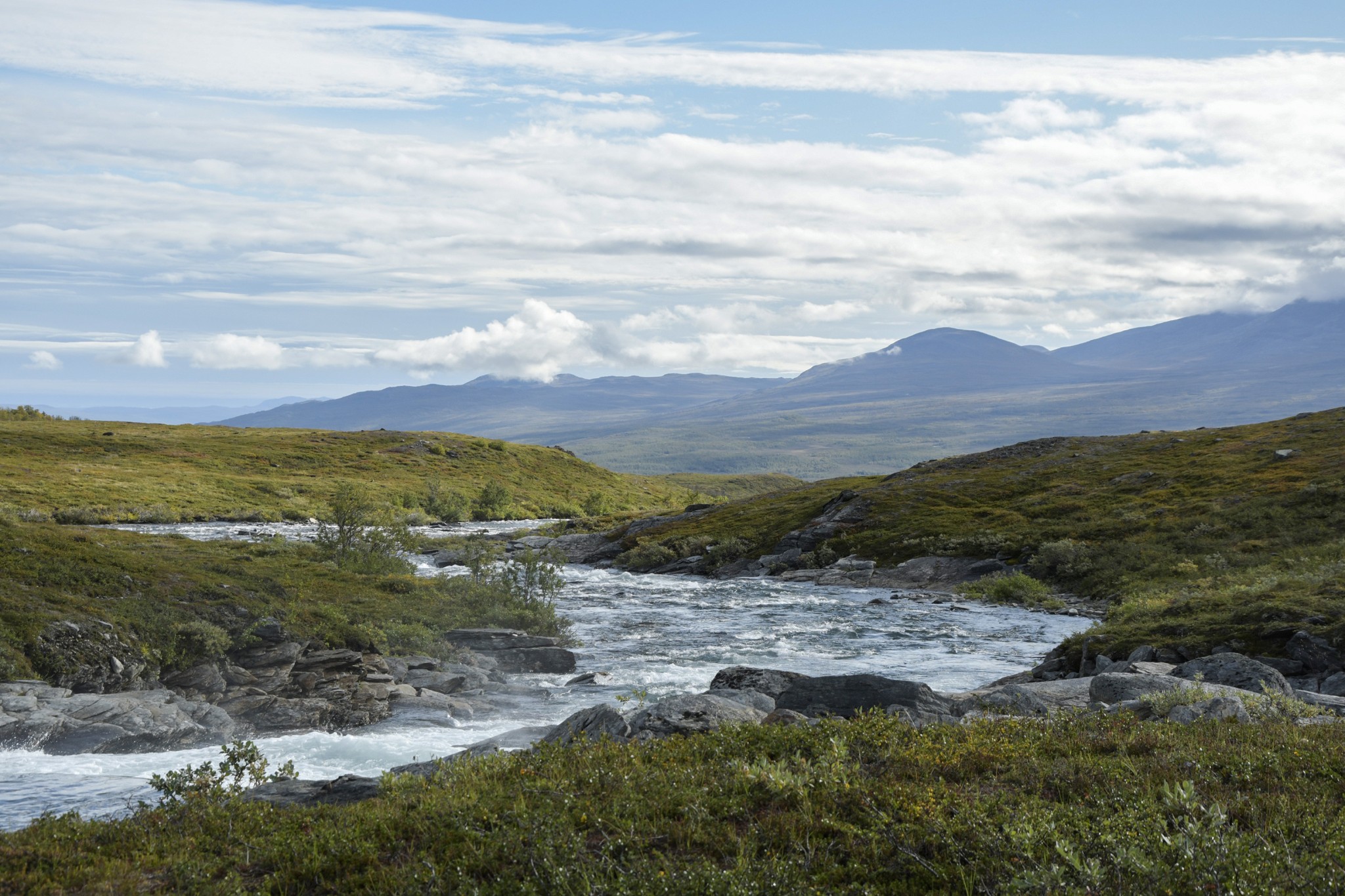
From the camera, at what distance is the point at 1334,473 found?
5422 cm

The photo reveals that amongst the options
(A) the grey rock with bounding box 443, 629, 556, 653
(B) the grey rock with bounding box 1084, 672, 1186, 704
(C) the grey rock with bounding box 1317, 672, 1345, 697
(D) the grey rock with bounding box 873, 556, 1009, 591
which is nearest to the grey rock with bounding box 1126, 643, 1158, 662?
(C) the grey rock with bounding box 1317, 672, 1345, 697

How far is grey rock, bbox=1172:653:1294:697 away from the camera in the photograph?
1753cm

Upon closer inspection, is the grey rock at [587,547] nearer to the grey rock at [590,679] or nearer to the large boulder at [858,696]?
the grey rock at [590,679]

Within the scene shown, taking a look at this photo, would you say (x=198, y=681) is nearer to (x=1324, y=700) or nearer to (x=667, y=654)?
(x=667, y=654)

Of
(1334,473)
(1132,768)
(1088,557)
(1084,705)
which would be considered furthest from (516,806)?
(1334,473)

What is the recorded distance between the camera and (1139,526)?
52469 mm

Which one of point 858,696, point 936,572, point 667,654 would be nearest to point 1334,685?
point 858,696

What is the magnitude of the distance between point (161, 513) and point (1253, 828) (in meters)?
92.6

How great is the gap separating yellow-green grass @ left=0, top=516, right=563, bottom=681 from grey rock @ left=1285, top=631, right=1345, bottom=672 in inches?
915

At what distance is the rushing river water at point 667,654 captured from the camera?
50.8ft

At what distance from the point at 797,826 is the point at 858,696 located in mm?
8073

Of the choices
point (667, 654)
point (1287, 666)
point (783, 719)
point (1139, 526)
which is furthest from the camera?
point (1139, 526)

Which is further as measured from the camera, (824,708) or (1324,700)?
(1324,700)

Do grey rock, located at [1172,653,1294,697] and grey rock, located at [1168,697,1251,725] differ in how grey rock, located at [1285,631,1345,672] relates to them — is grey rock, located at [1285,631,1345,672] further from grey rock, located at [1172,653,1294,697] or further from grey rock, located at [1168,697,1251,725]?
grey rock, located at [1168,697,1251,725]
